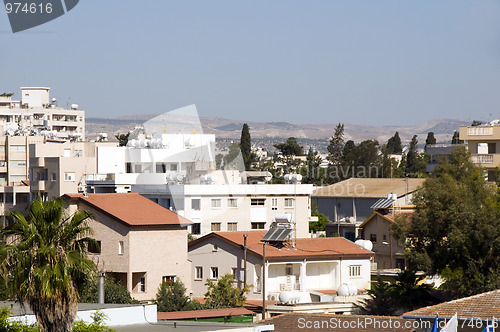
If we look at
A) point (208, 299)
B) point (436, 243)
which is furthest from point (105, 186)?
point (436, 243)

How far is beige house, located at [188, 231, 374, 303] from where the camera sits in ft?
153

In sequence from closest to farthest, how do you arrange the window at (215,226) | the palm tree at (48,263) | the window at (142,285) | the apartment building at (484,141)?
the palm tree at (48,263)
the window at (142,285)
the window at (215,226)
the apartment building at (484,141)

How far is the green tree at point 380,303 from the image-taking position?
39719 millimetres

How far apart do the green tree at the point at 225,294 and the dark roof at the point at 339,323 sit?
9.64 meters

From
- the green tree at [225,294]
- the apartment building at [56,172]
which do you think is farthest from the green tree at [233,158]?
the green tree at [225,294]

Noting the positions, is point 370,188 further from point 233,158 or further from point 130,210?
point 130,210

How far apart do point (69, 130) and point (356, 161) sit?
36.4 meters

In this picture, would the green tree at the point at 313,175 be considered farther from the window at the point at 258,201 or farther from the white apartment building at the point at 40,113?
the window at the point at 258,201

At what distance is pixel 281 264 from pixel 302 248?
6.73ft

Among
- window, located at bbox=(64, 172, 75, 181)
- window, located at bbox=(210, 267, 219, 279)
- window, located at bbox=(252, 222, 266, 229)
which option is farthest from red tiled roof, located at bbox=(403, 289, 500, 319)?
window, located at bbox=(64, 172, 75, 181)

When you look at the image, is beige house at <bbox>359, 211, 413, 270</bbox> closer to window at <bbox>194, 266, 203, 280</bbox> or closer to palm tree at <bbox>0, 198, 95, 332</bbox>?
window at <bbox>194, 266, 203, 280</bbox>

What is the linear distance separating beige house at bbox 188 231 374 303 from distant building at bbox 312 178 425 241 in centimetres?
2607

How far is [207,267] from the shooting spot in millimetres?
48875

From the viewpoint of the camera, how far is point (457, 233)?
1554 inches
